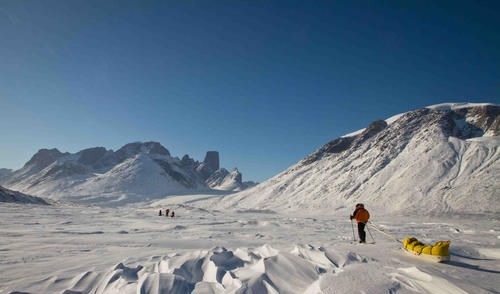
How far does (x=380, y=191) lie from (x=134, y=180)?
503 ft

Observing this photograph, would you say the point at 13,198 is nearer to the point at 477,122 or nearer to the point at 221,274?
the point at 221,274

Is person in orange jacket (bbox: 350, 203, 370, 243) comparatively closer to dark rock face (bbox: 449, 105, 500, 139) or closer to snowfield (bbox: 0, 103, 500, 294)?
snowfield (bbox: 0, 103, 500, 294)

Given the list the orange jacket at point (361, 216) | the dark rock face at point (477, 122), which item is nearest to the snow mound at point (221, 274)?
the orange jacket at point (361, 216)

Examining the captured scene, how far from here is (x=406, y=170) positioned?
184 ft

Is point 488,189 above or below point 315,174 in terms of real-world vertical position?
below

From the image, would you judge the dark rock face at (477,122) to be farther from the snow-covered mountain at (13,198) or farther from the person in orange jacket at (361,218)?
the snow-covered mountain at (13,198)

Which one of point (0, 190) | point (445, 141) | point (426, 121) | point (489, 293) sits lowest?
point (489, 293)

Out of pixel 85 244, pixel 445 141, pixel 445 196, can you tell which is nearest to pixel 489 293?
pixel 85 244

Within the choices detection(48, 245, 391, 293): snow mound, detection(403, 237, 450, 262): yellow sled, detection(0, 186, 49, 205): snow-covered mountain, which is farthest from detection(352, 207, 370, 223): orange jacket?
detection(0, 186, 49, 205): snow-covered mountain

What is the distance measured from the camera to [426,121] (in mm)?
72625

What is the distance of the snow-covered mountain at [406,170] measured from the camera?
4509 cm

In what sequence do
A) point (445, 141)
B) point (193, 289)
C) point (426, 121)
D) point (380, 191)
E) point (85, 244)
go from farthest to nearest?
point (426, 121), point (445, 141), point (380, 191), point (85, 244), point (193, 289)

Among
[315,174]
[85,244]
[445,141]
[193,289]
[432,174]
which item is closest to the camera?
[193,289]

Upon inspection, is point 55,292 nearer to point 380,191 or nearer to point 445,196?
point 445,196
